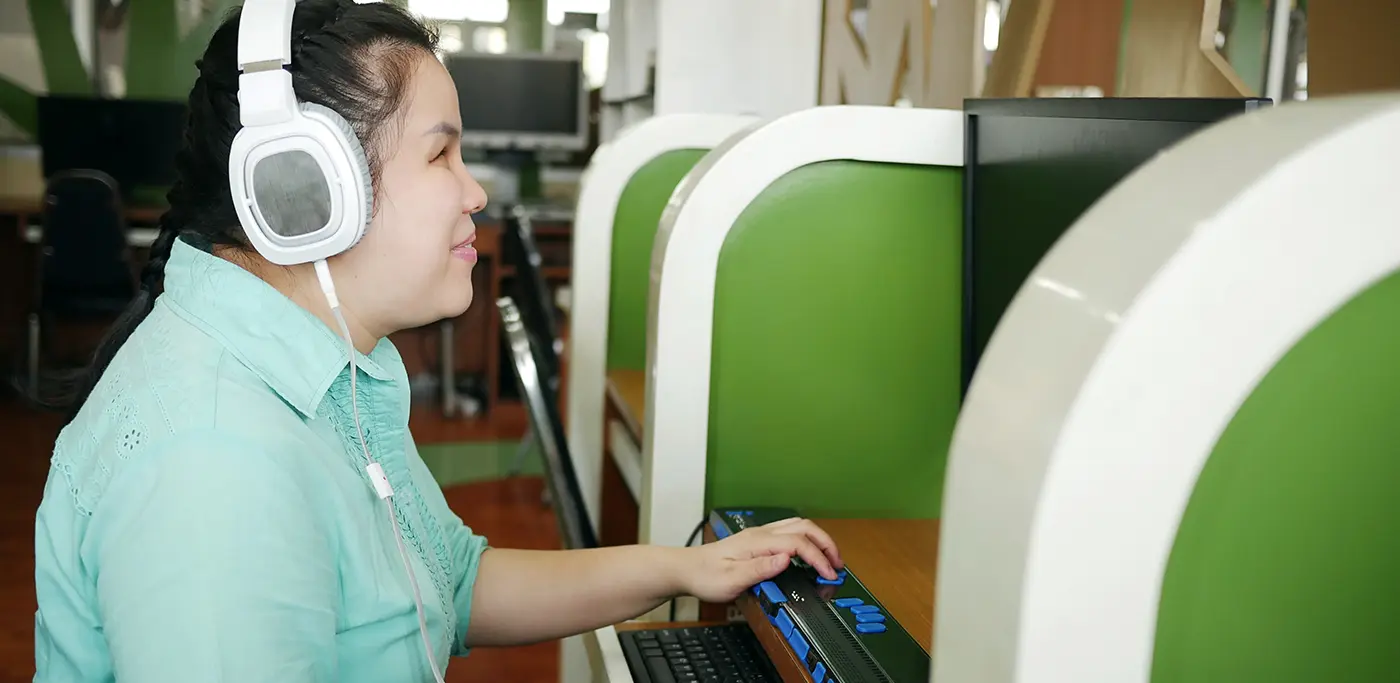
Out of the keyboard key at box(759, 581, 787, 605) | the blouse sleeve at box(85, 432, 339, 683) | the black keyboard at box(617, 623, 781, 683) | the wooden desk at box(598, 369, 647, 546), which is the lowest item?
the wooden desk at box(598, 369, 647, 546)

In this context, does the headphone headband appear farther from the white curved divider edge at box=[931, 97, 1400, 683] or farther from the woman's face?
the white curved divider edge at box=[931, 97, 1400, 683]

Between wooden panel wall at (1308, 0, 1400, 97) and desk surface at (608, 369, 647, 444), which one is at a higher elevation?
wooden panel wall at (1308, 0, 1400, 97)

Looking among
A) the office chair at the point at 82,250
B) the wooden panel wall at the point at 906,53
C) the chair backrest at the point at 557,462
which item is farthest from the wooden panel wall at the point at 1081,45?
the office chair at the point at 82,250

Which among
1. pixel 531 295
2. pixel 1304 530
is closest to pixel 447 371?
pixel 531 295

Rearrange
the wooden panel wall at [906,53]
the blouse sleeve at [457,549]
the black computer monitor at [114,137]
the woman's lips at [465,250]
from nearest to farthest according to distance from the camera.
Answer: the woman's lips at [465,250] < the blouse sleeve at [457,549] < the wooden panel wall at [906,53] < the black computer monitor at [114,137]

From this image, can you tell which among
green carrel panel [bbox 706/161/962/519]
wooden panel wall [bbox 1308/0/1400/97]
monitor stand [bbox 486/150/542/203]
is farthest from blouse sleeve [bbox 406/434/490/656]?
monitor stand [bbox 486/150/542/203]

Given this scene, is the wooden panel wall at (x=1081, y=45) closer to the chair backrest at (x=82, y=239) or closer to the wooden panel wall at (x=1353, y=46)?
the wooden panel wall at (x=1353, y=46)

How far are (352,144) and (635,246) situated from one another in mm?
1194

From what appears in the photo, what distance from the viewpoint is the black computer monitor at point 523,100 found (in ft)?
17.5

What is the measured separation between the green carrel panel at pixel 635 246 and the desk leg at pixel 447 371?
2.87 meters

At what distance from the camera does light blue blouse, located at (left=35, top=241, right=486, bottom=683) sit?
700 millimetres

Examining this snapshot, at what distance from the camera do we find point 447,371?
4883 millimetres

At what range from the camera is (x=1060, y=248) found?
438mm

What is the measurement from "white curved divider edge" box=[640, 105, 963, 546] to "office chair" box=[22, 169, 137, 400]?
13.1 feet
